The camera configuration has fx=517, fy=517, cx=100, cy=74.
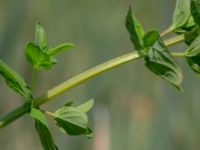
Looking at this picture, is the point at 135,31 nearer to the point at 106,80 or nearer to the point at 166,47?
the point at 166,47

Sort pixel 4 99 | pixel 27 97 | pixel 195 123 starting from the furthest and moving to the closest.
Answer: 1. pixel 195 123
2. pixel 4 99
3. pixel 27 97

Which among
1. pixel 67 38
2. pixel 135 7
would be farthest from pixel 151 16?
pixel 67 38

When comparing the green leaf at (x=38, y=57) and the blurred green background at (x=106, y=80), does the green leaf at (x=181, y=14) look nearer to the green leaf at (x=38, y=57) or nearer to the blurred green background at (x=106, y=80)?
the green leaf at (x=38, y=57)

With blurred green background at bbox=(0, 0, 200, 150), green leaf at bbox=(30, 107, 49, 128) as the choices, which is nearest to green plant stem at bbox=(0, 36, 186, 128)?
green leaf at bbox=(30, 107, 49, 128)

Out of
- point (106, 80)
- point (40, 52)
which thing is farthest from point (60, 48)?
point (106, 80)

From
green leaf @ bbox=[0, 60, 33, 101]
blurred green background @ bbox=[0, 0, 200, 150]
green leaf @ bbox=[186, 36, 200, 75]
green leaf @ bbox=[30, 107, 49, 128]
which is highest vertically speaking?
green leaf @ bbox=[0, 60, 33, 101]

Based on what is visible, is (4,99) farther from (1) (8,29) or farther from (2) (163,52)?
(2) (163,52)

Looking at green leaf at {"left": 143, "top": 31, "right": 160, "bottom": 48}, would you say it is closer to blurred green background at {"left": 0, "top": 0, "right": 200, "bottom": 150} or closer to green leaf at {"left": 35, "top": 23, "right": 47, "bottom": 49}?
green leaf at {"left": 35, "top": 23, "right": 47, "bottom": 49}
